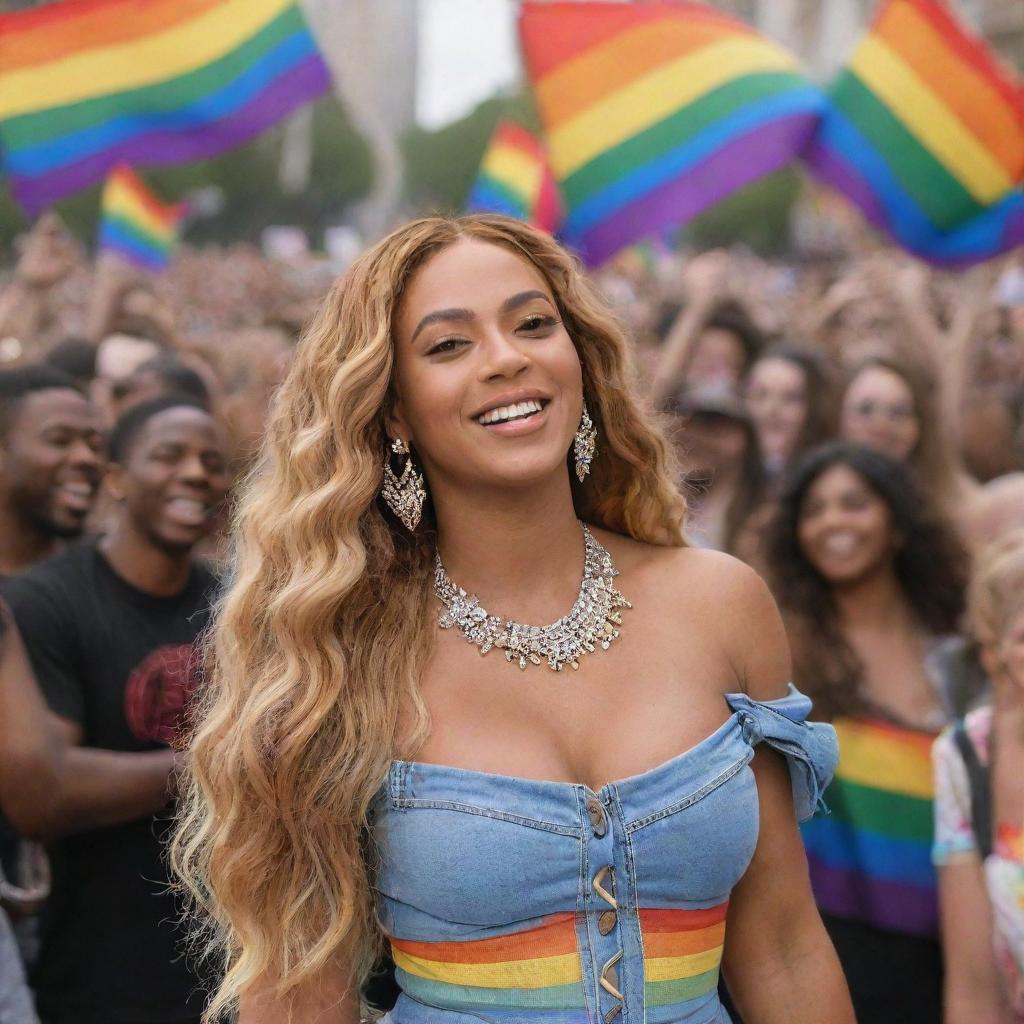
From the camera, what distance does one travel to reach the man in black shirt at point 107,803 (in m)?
3.22

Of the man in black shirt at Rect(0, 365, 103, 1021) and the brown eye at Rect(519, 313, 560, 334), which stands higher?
the man in black shirt at Rect(0, 365, 103, 1021)

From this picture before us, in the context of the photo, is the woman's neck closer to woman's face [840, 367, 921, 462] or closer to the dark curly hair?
the dark curly hair

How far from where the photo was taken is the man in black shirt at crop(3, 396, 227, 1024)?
3.22 metres

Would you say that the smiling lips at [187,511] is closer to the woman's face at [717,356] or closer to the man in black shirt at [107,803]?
the man in black shirt at [107,803]

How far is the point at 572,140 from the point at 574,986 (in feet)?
15.2

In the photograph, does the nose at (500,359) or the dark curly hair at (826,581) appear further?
the dark curly hair at (826,581)

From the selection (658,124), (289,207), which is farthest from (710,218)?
(658,124)

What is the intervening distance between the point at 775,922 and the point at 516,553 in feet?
2.50

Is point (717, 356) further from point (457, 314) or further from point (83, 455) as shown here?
point (457, 314)

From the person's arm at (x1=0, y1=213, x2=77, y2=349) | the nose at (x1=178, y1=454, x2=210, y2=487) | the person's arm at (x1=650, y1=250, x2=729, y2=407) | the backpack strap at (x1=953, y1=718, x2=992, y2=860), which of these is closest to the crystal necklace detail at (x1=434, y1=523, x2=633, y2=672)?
the backpack strap at (x1=953, y1=718, x2=992, y2=860)

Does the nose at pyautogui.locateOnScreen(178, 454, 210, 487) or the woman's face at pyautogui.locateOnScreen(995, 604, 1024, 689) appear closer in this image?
the woman's face at pyautogui.locateOnScreen(995, 604, 1024, 689)

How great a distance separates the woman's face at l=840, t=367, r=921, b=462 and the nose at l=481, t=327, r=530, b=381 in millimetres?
3073

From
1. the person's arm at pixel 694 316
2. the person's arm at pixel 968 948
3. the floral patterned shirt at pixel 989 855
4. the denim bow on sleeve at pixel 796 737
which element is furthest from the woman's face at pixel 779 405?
the denim bow on sleeve at pixel 796 737

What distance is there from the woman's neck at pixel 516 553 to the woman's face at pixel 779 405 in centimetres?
329
